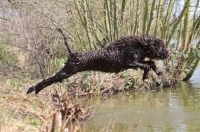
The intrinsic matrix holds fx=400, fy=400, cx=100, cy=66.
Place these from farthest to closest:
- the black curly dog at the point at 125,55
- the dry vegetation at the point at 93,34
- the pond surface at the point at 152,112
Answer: the dry vegetation at the point at 93,34 → the pond surface at the point at 152,112 → the black curly dog at the point at 125,55

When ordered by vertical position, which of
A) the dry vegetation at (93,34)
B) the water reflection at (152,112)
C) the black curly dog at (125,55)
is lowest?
the water reflection at (152,112)

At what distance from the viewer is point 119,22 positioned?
1449cm

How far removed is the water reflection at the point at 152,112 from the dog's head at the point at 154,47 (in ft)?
5.00

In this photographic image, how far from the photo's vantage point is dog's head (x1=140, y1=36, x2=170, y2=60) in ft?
19.9

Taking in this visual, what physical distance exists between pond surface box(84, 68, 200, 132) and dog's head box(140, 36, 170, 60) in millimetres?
1440

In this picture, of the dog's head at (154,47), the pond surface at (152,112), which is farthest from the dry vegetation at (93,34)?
the dog's head at (154,47)

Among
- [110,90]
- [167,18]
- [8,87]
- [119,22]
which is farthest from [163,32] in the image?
[8,87]

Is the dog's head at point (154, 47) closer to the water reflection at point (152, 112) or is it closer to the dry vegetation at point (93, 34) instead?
the water reflection at point (152, 112)

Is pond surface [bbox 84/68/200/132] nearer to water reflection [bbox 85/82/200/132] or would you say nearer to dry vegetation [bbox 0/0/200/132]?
water reflection [bbox 85/82/200/132]

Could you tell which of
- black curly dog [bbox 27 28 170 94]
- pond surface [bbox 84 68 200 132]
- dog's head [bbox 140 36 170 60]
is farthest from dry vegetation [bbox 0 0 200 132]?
dog's head [bbox 140 36 170 60]

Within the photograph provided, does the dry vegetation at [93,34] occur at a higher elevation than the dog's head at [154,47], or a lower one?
higher

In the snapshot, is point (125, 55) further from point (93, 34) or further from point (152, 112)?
point (93, 34)

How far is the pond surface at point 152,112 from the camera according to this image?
885cm

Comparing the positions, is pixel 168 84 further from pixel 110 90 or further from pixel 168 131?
pixel 168 131
